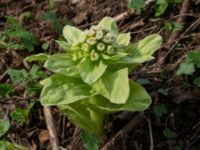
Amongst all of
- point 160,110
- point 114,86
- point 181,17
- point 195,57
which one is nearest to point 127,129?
point 160,110

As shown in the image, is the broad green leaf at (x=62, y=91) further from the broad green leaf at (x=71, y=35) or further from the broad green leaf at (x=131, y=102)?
the broad green leaf at (x=71, y=35)

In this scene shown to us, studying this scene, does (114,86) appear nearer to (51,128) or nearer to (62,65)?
(62,65)

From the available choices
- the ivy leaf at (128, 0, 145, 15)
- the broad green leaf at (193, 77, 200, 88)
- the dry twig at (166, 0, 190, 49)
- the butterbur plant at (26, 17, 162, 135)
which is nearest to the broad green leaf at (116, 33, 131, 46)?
the butterbur plant at (26, 17, 162, 135)

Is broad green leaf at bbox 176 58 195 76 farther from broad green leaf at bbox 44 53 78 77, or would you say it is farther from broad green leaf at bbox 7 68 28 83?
broad green leaf at bbox 7 68 28 83

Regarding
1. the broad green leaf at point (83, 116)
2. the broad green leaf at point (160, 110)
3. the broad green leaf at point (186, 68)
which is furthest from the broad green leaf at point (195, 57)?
the broad green leaf at point (83, 116)

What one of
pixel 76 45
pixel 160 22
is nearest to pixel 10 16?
pixel 160 22

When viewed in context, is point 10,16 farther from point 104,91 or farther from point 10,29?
point 104,91

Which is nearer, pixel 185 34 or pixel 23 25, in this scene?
pixel 185 34
